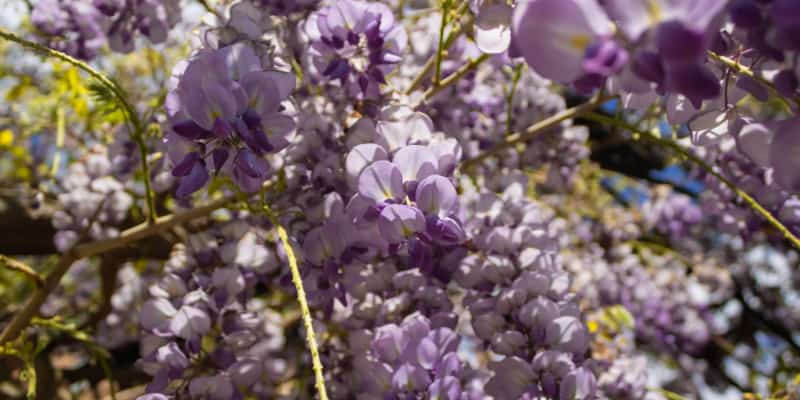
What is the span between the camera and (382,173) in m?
0.73

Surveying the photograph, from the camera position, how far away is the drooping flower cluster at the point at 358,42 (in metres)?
0.89

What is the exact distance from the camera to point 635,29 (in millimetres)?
439

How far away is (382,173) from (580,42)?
31 centimetres

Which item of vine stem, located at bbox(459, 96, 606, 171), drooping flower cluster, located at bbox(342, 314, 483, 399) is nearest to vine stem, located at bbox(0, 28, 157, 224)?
drooping flower cluster, located at bbox(342, 314, 483, 399)

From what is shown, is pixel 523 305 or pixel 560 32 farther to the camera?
pixel 523 305

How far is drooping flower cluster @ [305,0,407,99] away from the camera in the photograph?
2.92 ft

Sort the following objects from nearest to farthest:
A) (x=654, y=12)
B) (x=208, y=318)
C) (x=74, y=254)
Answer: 1. (x=654, y=12)
2. (x=208, y=318)
3. (x=74, y=254)

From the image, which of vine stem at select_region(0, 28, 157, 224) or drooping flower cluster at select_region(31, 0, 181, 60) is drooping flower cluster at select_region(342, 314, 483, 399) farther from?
drooping flower cluster at select_region(31, 0, 181, 60)

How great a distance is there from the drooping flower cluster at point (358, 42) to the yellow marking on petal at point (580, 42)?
1.47 ft

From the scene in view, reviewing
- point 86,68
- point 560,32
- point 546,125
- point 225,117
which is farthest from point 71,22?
point 560,32

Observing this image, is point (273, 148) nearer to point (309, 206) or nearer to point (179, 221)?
point (309, 206)

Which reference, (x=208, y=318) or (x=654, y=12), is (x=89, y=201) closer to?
Result: (x=208, y=318)

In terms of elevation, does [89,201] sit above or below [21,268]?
below

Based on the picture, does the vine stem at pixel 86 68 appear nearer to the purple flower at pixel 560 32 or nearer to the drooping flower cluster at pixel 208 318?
the drooping flower cluster at pixel 208 318
